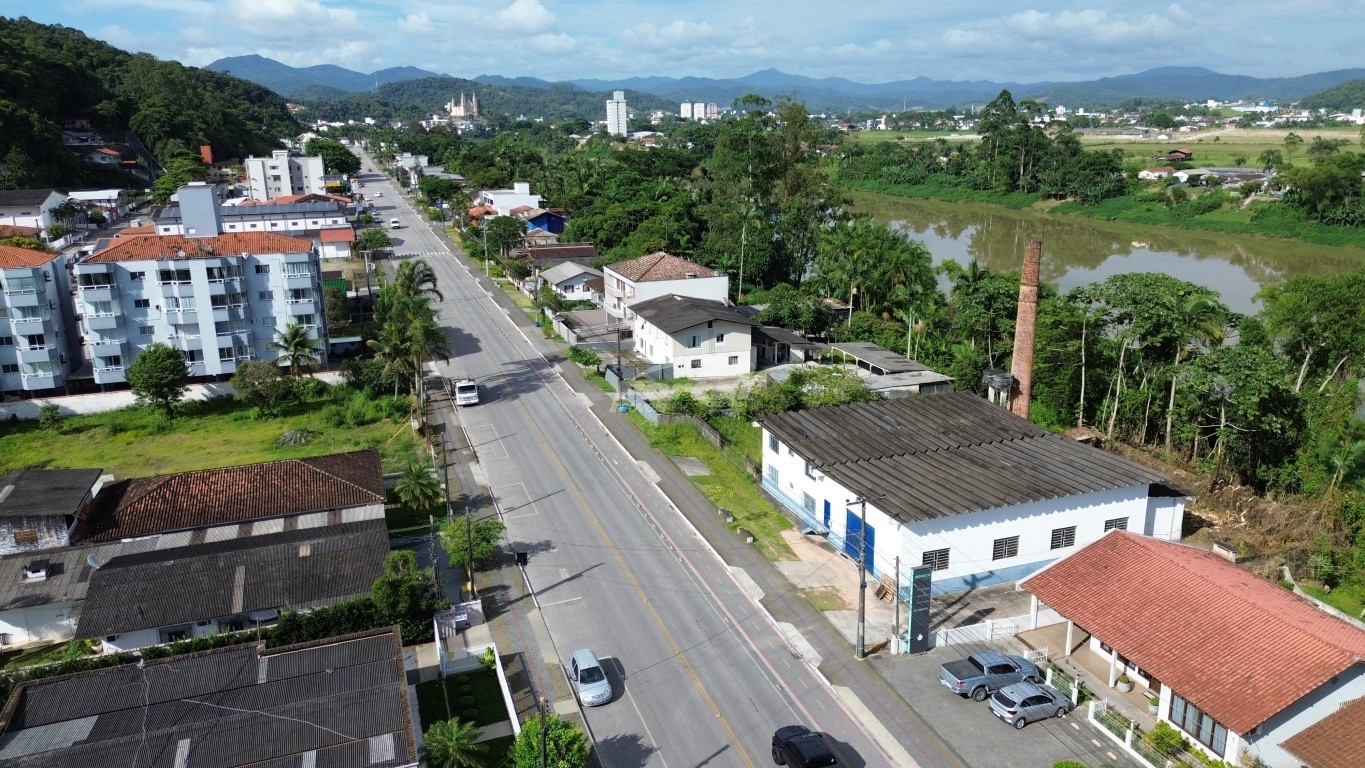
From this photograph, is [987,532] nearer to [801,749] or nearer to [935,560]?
[935,560]

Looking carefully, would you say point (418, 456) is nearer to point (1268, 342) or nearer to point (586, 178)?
point (1268, 342)

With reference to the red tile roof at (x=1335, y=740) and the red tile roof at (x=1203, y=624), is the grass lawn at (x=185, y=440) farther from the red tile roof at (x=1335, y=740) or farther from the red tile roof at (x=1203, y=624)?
the red tile roof at (x=1335, y=740)

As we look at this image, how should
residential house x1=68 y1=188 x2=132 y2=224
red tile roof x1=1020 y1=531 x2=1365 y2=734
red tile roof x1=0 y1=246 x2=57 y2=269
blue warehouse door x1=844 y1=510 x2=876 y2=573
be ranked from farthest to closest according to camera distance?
1. residential house x1=68 y1=188 x2=132 y2=224
2. red tile roof x1=0 y1=246 x2=57 y2=269
3. blue warehouse door x1=844 y1=510 x2=876 y2=573
4. red tile roof x1=1020 y1=531 x2=1365 y2=734

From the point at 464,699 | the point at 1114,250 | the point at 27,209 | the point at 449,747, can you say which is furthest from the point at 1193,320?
the point at 27,209

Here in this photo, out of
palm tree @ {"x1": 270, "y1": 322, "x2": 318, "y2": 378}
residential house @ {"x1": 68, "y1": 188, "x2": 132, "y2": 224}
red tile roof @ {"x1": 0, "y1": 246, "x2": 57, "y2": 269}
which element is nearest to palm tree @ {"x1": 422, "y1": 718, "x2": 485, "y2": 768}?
palm tree @ {"x1": 270, "y1": 322, "x2": 318, "y2": 378}

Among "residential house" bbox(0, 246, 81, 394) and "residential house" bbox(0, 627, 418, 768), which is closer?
"residential house" bbox(0, 627, 418, 768)

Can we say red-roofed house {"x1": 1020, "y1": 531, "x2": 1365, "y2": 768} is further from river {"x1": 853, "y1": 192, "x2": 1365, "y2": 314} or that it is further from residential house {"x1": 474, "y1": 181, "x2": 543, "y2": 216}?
residential house {"x1": 474, "y1": 181, "x2": 543, "y2": 216}
